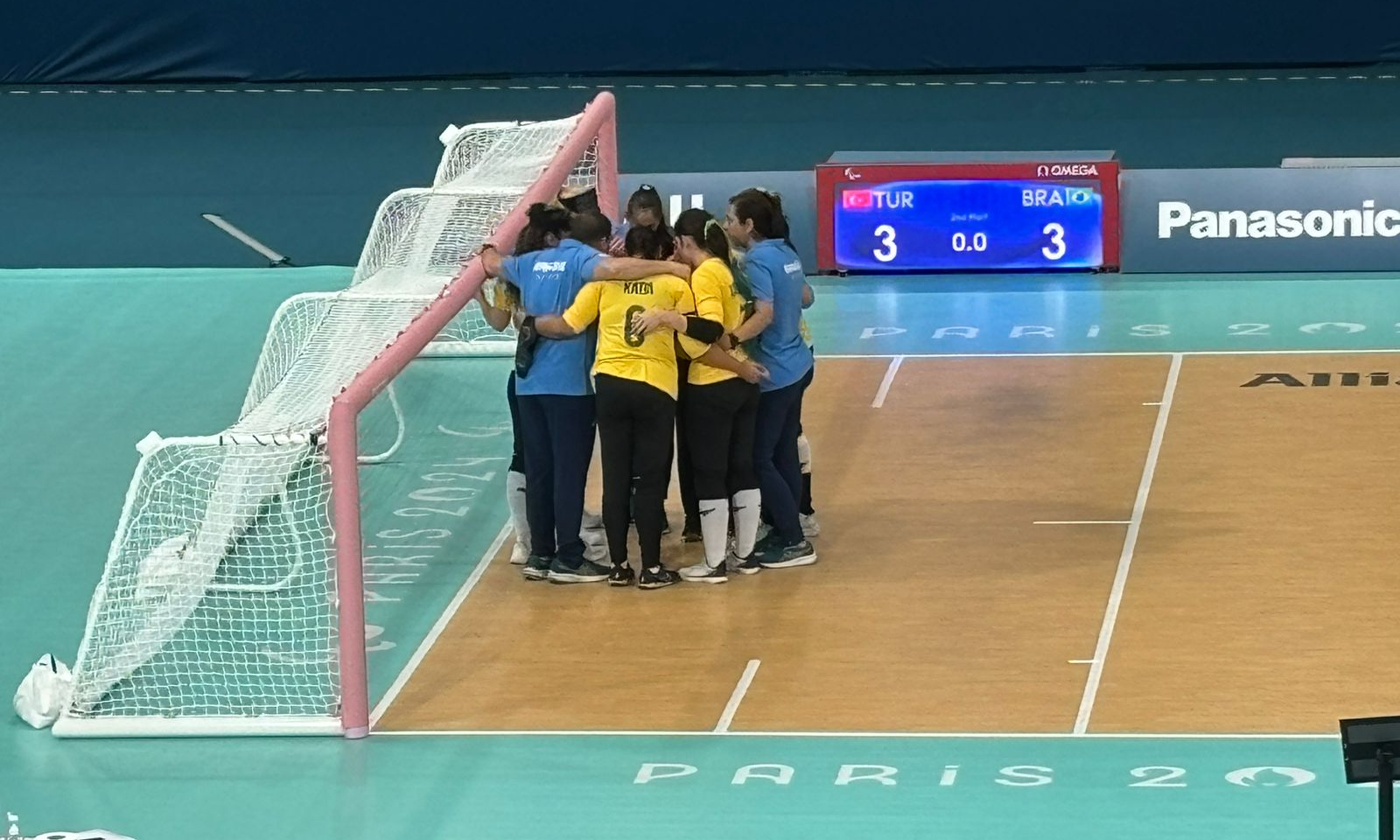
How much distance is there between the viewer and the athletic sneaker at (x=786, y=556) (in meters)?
12.2

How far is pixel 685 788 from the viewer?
960cm

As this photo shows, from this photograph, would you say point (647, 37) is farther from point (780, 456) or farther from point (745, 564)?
point (745, 564)

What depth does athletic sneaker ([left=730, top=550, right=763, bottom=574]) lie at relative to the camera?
1213cm

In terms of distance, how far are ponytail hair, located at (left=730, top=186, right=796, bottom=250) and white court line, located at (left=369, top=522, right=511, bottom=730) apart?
221cm

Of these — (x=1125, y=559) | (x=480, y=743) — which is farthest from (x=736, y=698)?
(x=1125, y=559)

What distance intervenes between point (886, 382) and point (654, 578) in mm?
4053

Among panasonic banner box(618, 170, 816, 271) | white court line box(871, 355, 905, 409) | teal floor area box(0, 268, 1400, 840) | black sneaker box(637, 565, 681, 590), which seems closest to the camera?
teal floor area box(0, 268, 1400, 840)

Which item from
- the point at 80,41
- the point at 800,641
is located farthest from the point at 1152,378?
the point at 80,41

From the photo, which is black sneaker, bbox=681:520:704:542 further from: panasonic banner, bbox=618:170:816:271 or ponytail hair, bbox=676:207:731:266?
panasonic banner, bbox=618:170:816:271

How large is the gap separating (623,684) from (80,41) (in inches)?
716

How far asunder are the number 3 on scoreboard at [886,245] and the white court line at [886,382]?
2.54 metres

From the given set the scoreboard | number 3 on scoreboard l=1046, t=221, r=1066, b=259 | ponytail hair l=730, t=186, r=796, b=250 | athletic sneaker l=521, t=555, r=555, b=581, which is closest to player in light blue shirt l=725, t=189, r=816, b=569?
ponytail hair l=730, t=186, r=796, b=250

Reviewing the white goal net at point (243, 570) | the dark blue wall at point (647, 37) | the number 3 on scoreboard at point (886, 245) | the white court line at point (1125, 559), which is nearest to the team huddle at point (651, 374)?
the white goal net at point (243, 570)

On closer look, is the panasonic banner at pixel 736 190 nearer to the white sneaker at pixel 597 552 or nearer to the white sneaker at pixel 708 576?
the white sneaker at pixel 597 552
